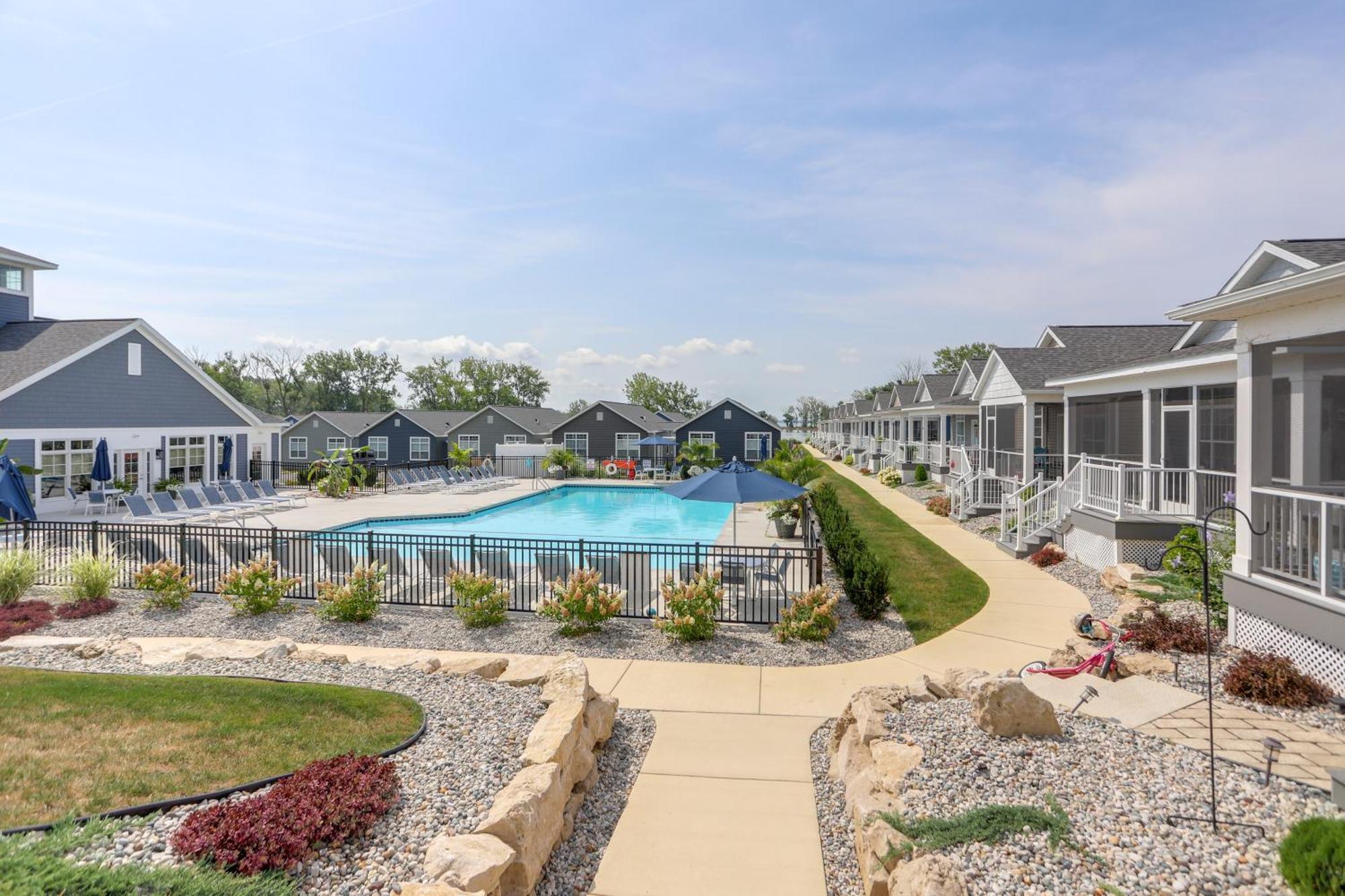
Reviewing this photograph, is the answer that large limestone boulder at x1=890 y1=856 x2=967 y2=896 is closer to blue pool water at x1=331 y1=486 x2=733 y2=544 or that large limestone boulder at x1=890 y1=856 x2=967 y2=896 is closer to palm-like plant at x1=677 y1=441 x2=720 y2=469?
blue pool water at x1=331 y1=486 x2=733 y2=544

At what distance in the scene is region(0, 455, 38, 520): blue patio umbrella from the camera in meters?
12.8

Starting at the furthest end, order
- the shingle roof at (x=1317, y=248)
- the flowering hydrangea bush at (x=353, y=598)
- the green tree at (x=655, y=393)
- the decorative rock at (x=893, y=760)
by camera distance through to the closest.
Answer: the green tree at (x=655, y=393) < the flowering hydrangea bush at (x=353, y=598) < the shingle roof at (x=1317, y=248) < the decorative rock at (x=893, y=760)

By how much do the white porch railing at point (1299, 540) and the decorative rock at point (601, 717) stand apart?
6690 millimetres

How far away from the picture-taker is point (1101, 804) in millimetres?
4391

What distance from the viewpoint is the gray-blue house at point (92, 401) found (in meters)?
21.1

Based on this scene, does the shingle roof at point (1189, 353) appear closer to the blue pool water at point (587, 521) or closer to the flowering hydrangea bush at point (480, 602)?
the blue pool water at point (587, 521)

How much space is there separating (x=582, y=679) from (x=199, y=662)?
15.9 ft


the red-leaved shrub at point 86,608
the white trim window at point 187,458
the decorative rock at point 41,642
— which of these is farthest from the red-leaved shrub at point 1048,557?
the white trim window at point 187,458

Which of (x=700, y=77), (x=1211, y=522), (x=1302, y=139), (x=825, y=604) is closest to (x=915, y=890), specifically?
(x=825, y=604)

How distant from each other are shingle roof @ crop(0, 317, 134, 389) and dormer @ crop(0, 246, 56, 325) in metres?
0.39

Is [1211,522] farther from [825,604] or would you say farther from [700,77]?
[700,77]

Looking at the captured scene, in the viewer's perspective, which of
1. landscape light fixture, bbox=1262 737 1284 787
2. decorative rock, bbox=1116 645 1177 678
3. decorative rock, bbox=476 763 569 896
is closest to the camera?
decorative rock, bbox=476 763 569 896

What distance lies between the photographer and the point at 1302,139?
11180mm

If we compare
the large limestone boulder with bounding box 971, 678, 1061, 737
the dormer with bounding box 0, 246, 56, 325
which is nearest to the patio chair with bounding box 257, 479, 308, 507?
→ the dormer with bounding box 0, 246, 56, 325
